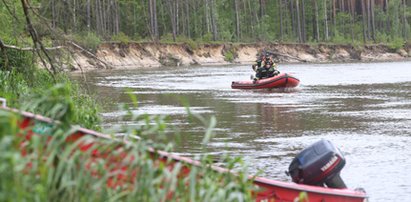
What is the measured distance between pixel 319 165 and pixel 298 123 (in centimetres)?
1044

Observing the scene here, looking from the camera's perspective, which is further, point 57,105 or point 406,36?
point 406,36

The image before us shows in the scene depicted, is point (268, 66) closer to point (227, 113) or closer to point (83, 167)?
point (227, 113)

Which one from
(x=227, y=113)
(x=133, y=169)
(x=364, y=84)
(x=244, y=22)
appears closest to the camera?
(x=133, y=169)

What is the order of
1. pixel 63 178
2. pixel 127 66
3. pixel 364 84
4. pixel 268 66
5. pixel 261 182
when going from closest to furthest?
pixel 63 178
pixel 261 182
pixel 268 66
pixel 364 84
pixel 127 66

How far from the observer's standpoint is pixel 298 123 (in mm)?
20078

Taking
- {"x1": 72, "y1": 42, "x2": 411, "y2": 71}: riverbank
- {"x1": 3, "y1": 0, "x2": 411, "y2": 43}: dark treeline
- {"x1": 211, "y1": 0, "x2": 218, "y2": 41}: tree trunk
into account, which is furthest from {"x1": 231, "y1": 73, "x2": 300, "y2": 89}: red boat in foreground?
{"x1": 211, "y1": 0, "x2": 218, "y2": 41}: tree trunk

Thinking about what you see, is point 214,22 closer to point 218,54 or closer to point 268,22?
point 218,54

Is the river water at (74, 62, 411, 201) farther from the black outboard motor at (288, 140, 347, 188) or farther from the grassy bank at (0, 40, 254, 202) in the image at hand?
the black outboard motor at (288, 140, 347, 188)

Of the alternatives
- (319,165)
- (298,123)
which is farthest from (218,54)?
(319,165)

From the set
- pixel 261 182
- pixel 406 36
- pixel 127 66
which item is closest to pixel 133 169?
pixel 261 182

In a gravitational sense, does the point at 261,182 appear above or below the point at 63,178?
below

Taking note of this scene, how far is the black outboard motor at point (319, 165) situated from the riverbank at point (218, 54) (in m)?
41.9

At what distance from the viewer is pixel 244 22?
103 metres

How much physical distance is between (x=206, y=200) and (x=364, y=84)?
31652mm
